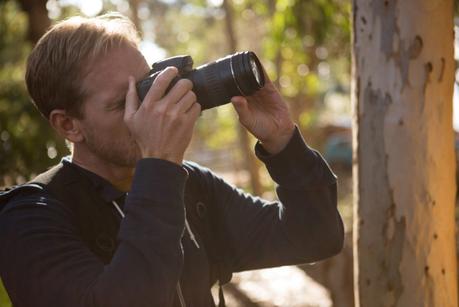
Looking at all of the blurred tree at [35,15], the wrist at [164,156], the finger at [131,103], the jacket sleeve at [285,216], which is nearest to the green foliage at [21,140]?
the blurred tree at [35,15]

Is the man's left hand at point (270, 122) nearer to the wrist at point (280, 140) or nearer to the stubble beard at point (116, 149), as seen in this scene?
the wrist at point (280, 140)

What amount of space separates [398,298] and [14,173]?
4980 mm

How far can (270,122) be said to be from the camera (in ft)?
6.36

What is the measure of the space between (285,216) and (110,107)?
70 centimetres

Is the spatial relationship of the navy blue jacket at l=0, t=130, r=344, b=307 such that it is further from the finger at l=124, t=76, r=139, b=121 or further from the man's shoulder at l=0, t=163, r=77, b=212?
the finger at l=124, t=76, r=139, b=121

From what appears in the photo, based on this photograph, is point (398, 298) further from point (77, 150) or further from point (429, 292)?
point (77, 150)

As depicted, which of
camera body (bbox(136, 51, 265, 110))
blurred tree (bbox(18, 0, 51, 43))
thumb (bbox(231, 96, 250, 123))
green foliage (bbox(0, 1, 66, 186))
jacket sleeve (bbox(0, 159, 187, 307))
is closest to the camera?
jacket sleeve (bbox(0, 159, 187, 307))

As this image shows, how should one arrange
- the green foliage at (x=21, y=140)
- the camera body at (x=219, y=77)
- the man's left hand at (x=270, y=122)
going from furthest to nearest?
the green foliage at (x=21, y=140), the man's left hand at (x=270, y=122), the camera body at (x=219, y=77)

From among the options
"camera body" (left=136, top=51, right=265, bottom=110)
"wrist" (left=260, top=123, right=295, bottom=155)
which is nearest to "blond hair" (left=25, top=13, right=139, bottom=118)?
"camera body" (left=136, top=51, right=265, bottom=110)

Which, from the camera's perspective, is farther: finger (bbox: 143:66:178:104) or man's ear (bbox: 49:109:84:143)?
man's ear (bbox: 49:109:84:143)

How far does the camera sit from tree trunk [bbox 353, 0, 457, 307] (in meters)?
2.18

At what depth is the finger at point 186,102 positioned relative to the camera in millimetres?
1587

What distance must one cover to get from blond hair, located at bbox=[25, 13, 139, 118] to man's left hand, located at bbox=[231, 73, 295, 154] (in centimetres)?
46

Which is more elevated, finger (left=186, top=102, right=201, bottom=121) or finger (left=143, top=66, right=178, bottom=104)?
finger (left=143, top=66, right=178, bottom=104)
